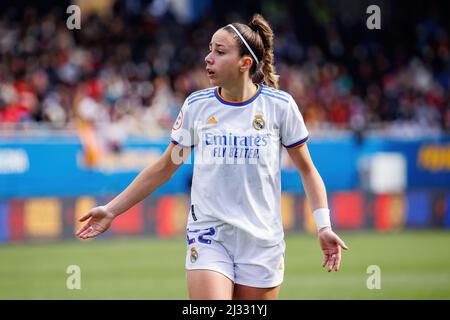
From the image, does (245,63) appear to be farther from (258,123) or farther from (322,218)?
(322,218)

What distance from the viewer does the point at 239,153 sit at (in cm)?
621

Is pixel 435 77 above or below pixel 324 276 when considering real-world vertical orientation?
above

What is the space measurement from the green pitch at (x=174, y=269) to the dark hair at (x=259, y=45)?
5544 mm

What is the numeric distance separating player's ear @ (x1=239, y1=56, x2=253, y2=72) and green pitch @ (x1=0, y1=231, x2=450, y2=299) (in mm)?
5791

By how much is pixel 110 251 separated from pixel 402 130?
11.2 m

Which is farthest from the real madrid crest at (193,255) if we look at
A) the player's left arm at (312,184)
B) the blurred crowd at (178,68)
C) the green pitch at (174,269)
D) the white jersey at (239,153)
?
the blurred crowd at (178,68)

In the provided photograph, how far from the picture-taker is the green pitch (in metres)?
12.2

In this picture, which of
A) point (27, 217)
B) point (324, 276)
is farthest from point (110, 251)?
point (324, 276)

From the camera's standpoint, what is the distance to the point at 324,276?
14383mm

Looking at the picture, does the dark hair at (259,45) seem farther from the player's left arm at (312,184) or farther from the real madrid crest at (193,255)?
the real madrid crest at (193,255)

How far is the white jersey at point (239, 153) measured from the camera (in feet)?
20.4

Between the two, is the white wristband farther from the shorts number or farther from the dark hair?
the dark hair
